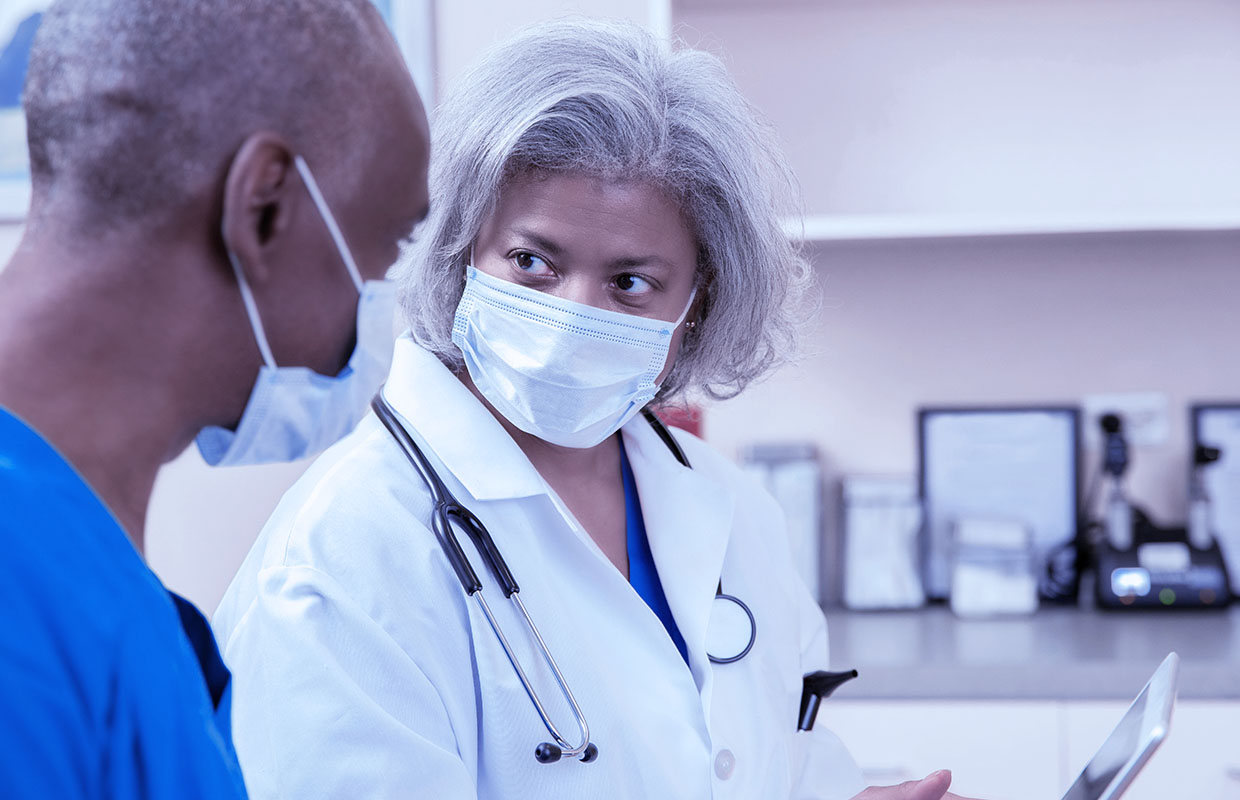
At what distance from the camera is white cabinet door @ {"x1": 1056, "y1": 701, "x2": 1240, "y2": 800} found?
1.64 meters

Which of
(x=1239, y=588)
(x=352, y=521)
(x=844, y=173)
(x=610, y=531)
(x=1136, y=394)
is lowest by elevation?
(x=1239, y=588)

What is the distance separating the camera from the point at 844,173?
2180 millimetres

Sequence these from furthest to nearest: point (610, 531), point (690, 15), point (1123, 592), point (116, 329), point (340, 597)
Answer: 1. point (690, 15)
2. point (1123, 592)
3. point (610, 531)
4. point (340, 597)
5. point (116, 329)

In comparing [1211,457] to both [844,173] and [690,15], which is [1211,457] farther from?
[690,15]

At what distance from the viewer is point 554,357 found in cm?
110

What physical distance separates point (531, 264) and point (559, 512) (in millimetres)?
248

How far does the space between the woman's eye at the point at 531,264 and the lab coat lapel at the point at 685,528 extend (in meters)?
0.31

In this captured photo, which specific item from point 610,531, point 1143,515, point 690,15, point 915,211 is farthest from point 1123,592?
point 690,15

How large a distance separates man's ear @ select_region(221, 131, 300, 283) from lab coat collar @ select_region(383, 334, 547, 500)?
50cm

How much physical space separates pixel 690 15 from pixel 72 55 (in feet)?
5.69

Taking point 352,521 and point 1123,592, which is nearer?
point 352,521

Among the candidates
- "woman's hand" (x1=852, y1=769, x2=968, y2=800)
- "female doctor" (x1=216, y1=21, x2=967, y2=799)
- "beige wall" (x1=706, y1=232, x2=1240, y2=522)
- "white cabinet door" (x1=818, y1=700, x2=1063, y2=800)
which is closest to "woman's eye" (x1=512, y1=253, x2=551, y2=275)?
"female doctor" (x1=216, y1=21, x2=967, y2=799)

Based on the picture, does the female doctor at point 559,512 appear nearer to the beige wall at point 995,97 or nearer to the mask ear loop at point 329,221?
the mask ear loop at point 329,221

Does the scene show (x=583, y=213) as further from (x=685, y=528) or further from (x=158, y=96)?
(x=158, y=96)
